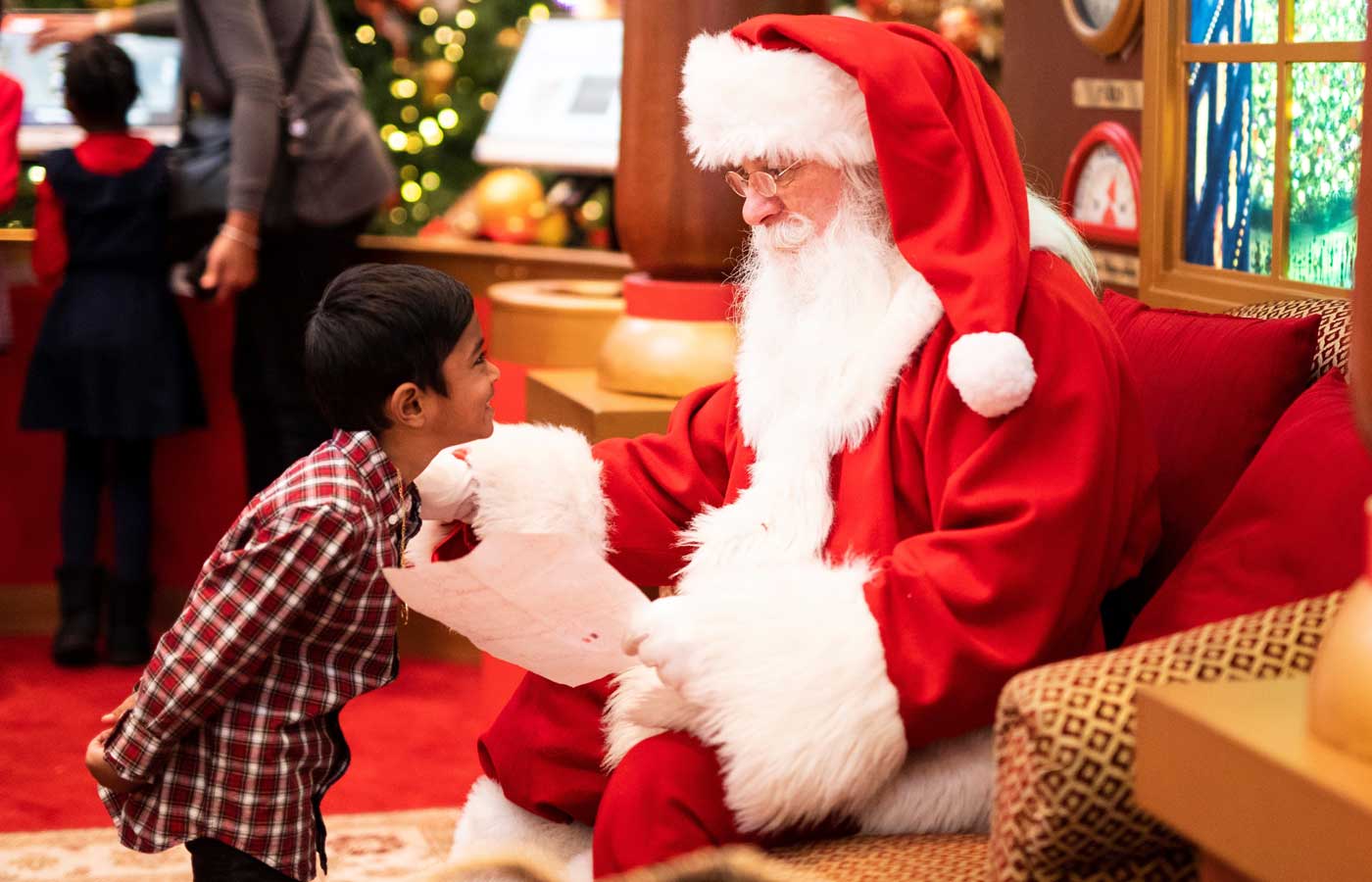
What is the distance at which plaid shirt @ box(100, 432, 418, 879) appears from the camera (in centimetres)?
159

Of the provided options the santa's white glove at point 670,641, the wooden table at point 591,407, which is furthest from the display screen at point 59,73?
the santa's white glove at point 670,641

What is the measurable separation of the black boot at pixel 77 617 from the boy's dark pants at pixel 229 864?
213 centimetres

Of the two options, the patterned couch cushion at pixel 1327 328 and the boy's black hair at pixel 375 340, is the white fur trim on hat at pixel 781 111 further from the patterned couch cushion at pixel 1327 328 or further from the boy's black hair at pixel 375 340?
the patterned couch cushion at pixel 1327 328

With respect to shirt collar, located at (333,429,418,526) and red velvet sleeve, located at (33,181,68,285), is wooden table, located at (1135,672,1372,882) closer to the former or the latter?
shirt collar, located at (333,429,418,526)

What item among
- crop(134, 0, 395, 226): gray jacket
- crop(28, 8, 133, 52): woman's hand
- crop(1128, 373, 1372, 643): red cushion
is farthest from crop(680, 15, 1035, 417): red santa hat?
crop(28, 8, 133, 52): woman's hand

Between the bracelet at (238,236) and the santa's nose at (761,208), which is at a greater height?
the santa's nose at (761,208)

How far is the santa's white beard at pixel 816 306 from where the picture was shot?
5.86 feet

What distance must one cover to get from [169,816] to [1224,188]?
5.27 feet

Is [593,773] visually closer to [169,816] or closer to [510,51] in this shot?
[169,816]

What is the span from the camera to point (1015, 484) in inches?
60.9

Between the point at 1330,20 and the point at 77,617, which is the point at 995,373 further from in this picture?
the point at 77,617

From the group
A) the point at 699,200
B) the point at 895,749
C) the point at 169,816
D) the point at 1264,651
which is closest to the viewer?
the point at 1264,651

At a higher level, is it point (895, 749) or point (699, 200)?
point (699, 200)

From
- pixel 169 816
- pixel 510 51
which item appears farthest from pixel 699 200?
pixel 510 51
